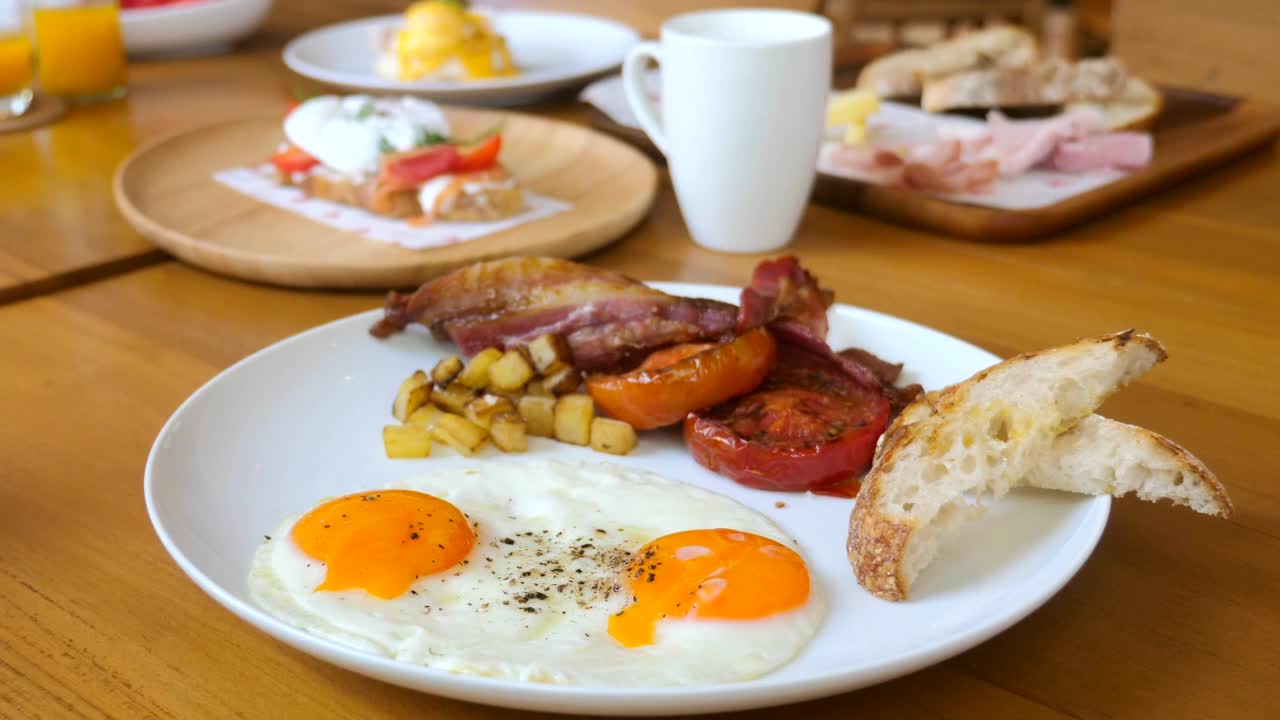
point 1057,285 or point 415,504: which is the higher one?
point 415,504

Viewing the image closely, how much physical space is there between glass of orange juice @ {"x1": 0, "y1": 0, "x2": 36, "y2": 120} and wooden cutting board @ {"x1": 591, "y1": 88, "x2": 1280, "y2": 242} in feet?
4.46

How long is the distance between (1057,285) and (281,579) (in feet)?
4.42

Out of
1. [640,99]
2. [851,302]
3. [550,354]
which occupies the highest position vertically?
[640,99]

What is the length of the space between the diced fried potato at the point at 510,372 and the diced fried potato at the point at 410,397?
0.27 feet

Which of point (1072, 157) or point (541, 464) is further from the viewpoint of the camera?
point (1072, 157)

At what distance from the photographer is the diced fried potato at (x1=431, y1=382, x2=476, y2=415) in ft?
4.73

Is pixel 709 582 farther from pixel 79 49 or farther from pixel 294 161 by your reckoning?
pixel 79 49

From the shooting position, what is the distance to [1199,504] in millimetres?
1119

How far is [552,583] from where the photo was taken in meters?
1.06

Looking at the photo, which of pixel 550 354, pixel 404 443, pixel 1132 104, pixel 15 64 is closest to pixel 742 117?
pixel 550 354

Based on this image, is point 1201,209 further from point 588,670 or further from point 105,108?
point 105,108

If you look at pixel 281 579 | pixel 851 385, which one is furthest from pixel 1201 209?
pixel 281 579

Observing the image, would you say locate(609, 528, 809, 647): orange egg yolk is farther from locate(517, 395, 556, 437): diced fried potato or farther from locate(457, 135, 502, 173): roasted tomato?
locate(457, 135, 502, 173): roasted tomato

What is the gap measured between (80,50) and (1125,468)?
2.87 meters
